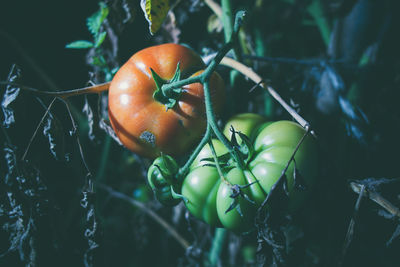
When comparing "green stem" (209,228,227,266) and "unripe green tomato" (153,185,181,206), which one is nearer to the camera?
"unripe green tomato" (153,185,181,206)

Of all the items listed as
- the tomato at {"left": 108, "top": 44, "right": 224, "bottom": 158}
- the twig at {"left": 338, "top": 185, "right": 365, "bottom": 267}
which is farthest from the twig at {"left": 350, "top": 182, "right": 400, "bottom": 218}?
the tomato at {"left": 108, "top": 44, "right": 224, "bottom": 158}

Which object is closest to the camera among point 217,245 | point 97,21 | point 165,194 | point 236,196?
point 236,196

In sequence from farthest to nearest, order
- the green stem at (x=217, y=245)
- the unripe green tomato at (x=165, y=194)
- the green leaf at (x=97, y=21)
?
the green stem at (x=217, y=245) → the green leaf at (x=97, y=21) → the unripe green tomato at (x=165, y=194)

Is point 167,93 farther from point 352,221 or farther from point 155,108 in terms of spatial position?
point 352,221

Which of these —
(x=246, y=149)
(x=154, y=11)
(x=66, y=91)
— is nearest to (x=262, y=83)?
(x=246, y=149)

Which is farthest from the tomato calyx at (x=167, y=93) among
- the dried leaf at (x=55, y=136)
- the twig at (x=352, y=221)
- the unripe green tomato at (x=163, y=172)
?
the twig at (x=352, y=221)

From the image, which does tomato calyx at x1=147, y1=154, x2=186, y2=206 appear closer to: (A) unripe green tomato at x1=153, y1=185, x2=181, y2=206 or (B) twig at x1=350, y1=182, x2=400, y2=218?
(A) unripe green tomato at x1=153, y1=185, x2=181, y2=206

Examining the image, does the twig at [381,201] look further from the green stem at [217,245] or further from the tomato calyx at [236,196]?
the green stem at [217,245]
